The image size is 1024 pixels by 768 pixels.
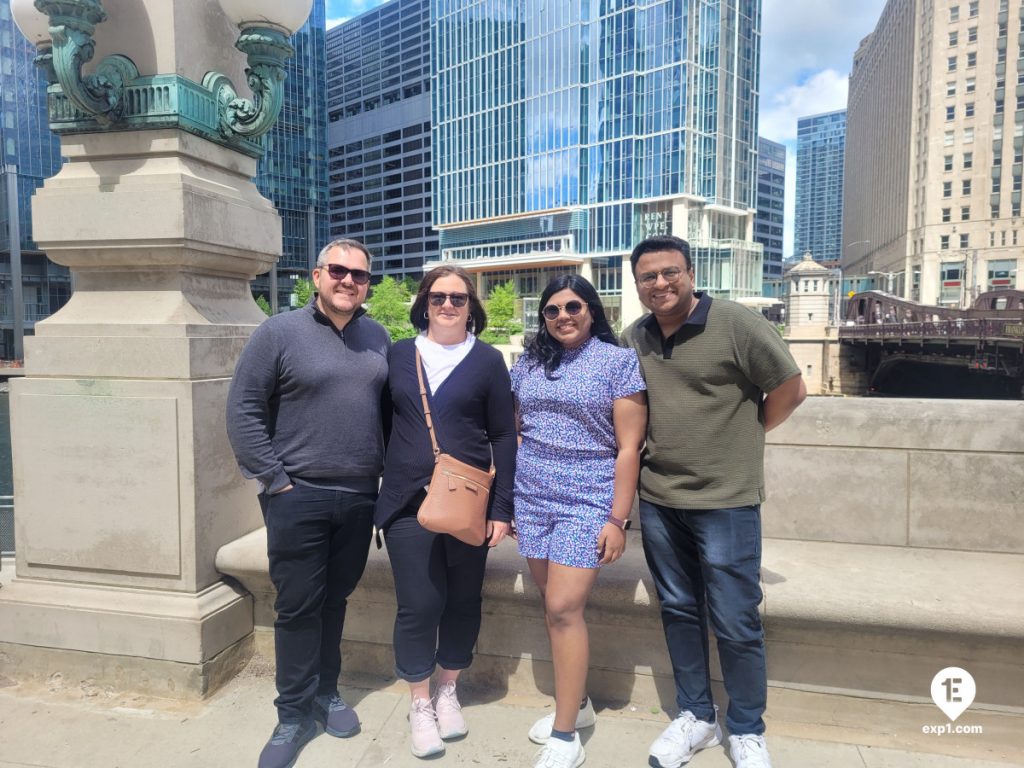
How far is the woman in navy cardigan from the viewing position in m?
2.66

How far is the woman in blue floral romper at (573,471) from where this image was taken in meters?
2.58

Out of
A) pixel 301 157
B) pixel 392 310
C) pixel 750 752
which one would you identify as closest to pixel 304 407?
pixel 750 752

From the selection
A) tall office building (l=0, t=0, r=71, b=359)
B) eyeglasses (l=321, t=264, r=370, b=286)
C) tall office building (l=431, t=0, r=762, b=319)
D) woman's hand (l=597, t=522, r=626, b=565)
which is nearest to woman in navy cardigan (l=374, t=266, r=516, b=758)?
eyeglasses (l=321, t=264, r=370, b=286)

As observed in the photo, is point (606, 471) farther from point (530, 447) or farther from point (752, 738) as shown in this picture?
point (752, 738)

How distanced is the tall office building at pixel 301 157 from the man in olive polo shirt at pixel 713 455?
9227 centimetres

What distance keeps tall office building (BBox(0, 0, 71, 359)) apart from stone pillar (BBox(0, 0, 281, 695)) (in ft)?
220

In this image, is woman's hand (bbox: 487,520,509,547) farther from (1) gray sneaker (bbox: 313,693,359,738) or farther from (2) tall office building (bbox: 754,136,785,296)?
(2) tall office building (bbox: 754,136,785,296)

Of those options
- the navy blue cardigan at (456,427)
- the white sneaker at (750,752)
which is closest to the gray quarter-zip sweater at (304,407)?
the navy blue cardigan at (456,427)

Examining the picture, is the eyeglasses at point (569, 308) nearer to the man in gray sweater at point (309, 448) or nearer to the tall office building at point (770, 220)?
the man in gray sweater at point (309, 448)

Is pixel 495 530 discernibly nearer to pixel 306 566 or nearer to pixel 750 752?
pixel 306 566

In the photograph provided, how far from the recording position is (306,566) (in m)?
2.69

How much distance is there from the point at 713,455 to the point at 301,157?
10461cm

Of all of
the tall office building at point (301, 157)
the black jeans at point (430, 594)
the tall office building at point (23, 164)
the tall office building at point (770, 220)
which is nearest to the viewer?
the black jeans at point (430, 594)

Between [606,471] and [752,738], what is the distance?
4.00ft
